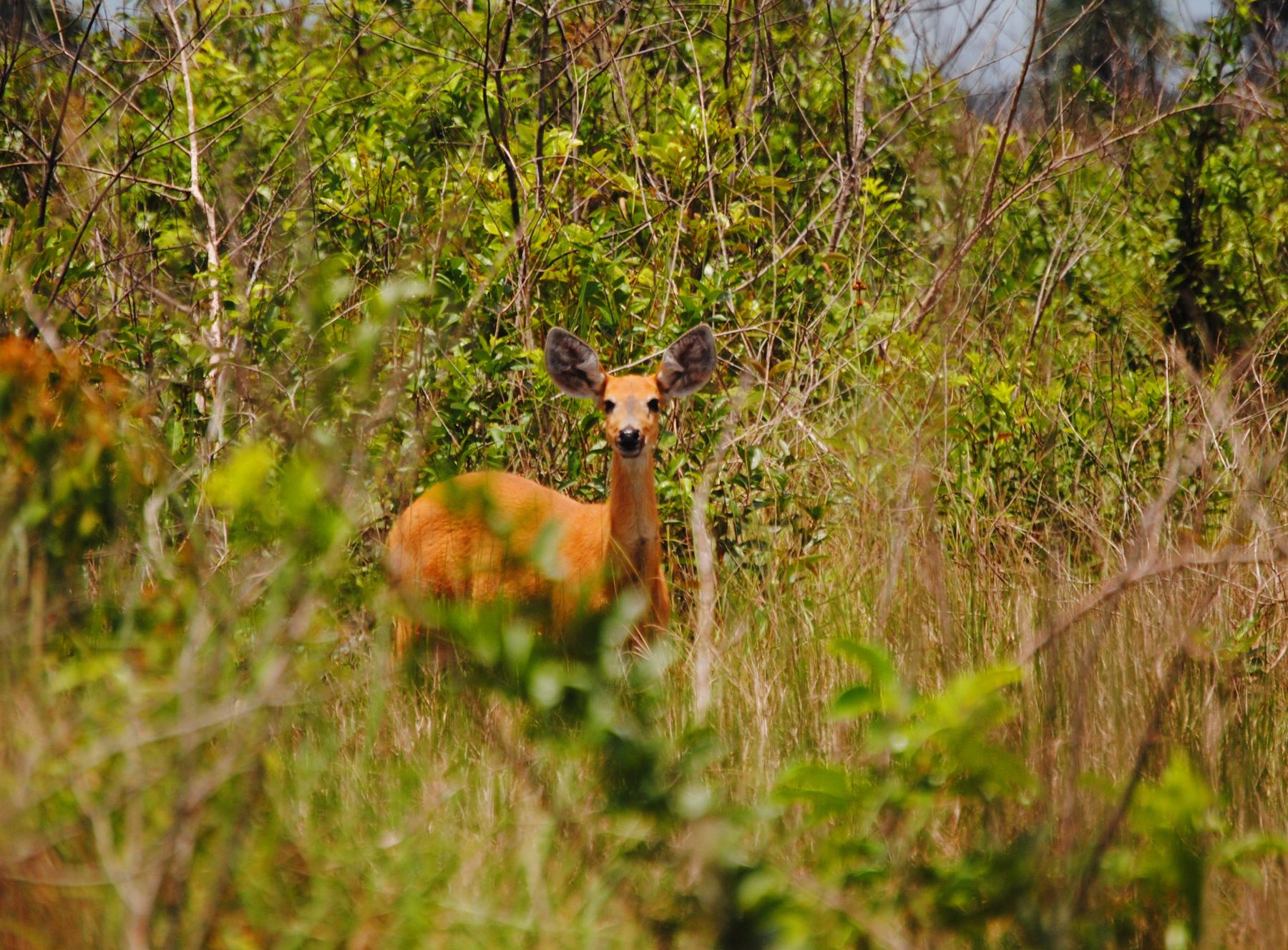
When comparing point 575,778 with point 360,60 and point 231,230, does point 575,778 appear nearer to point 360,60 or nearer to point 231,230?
point 231,230

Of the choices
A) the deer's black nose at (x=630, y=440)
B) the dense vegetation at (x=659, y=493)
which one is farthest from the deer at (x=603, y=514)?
the dense vegetation at (x=659, y=493)

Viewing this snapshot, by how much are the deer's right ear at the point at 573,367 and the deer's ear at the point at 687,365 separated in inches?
9.5

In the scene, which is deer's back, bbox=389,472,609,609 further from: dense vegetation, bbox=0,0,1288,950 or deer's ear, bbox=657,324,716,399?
deer's ear, bbox=657,324,716,399

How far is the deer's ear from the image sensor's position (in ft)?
16.9

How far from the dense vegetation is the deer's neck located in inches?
9.8

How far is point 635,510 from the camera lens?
504 centimetres

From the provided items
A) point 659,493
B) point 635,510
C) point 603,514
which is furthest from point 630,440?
point 659,493

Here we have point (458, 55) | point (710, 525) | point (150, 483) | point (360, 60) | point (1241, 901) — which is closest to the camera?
point (1241, 901)

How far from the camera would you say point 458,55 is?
21.2 feet

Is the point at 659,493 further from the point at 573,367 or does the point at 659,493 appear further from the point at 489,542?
the point at 489,542

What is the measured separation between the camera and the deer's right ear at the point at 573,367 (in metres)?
5.04

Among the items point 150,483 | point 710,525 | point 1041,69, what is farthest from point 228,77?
point 1041,69

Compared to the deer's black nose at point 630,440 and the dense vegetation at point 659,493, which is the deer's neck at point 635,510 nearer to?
the deer's black nose at point 630,440

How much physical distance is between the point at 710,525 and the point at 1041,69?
492cm
